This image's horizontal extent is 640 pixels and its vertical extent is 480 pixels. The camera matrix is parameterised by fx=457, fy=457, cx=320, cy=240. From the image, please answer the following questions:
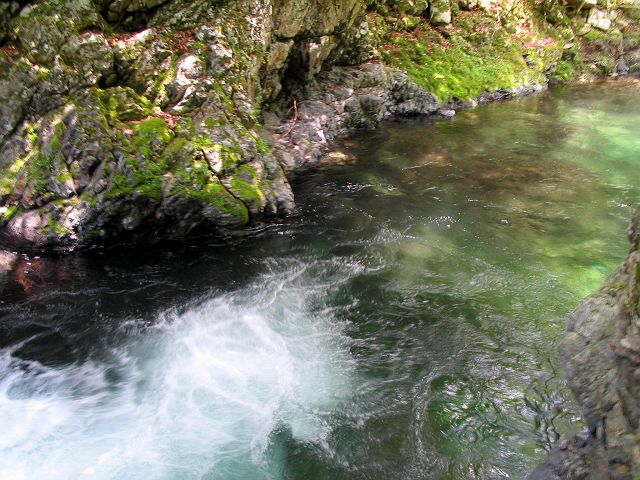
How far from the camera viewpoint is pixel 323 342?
6148 mm

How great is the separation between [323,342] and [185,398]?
6.13ft

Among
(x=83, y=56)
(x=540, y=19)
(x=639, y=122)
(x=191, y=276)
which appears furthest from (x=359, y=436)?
(x=540, y=19)

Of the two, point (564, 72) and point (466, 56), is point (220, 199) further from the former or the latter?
point (564, 72)

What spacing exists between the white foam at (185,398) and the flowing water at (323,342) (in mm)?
20

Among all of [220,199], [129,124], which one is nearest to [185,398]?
[220,199]

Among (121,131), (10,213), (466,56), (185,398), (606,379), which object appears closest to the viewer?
(606,379)

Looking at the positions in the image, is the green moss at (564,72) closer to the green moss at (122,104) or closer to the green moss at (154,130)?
the green moss at (154,130)

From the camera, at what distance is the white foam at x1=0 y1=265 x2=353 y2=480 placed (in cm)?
467

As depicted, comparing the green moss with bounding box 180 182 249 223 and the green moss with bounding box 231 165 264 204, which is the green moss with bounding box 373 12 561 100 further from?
the green moss with bounding box 180 182 249 223

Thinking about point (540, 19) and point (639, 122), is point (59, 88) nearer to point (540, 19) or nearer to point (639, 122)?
point (639, 122)

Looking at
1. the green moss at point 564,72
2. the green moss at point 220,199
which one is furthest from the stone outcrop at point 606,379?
the green moss at point 564,72

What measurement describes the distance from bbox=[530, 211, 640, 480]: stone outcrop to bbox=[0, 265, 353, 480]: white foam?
241 centimetres

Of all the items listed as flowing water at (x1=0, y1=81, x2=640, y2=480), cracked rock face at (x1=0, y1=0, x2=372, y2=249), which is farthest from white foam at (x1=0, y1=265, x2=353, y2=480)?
cracked rock face at (x1=0, y1=0, x2=372, y2=249)

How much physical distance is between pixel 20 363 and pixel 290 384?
347 cm
